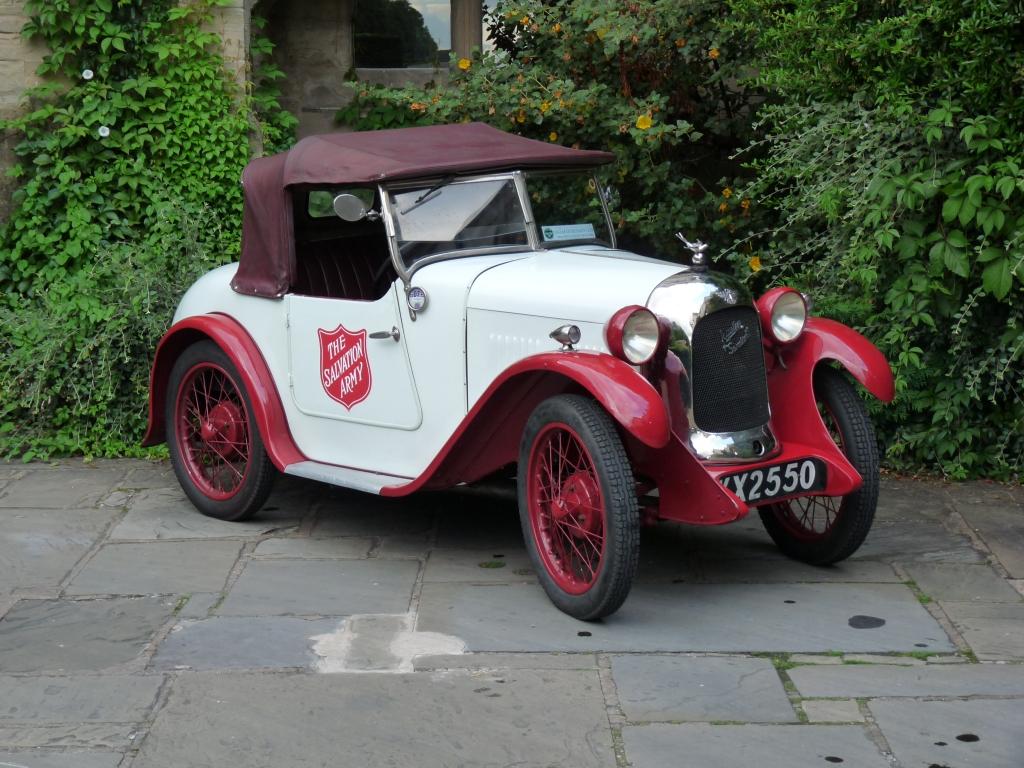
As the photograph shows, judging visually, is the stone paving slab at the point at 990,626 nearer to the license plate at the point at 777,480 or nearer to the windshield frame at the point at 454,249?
the license plate at the point at 777,480

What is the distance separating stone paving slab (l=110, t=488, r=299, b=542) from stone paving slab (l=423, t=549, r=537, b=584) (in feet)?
2.78

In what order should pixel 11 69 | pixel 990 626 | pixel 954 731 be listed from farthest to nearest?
pixel 11 69, pixel 990 626, pixel 954 731

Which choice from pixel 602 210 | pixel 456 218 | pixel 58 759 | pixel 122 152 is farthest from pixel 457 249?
pixel 122 152

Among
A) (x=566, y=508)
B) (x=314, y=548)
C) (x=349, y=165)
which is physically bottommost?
(x=314, y=548)

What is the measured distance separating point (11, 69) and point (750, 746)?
20.0 ft

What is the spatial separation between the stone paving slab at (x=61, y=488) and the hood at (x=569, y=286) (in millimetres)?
2361

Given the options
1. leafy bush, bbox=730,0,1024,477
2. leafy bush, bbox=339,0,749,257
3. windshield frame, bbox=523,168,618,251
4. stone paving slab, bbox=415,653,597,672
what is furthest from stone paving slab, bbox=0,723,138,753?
leafy bush, bbox=339,0,749,257

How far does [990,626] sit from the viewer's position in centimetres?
433

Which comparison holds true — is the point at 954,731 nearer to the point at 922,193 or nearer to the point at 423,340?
the point at 423,340

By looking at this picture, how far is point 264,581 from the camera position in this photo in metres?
4.86

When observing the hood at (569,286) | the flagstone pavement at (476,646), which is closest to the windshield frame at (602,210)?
the hood at (569,286)

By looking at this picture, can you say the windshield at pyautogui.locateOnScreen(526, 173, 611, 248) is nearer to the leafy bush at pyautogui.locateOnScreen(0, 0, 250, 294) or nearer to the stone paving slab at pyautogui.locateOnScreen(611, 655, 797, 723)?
the stone paving slab at pyautogui.locateOnScreen(611, 655, 797, 723)

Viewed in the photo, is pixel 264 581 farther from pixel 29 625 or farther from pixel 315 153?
pixel 315 153

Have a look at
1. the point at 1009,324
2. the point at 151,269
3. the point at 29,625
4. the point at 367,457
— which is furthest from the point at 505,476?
the point at 151,269
